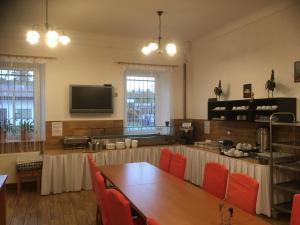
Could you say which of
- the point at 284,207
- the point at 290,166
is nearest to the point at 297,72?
the point at 290,166

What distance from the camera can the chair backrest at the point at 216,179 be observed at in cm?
266

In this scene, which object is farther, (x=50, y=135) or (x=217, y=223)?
(x=50, y=135)

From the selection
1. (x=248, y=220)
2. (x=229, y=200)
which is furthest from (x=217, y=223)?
(x=229, y=200)

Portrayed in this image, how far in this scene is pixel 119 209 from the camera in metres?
1.87

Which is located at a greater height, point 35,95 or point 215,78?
point 215,78

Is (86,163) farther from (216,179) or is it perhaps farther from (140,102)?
(216,179)

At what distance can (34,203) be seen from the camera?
415 cm

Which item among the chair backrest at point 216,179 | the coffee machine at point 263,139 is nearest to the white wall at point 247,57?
the coffee machine at point 263,139

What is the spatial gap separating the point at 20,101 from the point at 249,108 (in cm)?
391

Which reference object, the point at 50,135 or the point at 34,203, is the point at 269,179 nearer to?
the point at 34,203

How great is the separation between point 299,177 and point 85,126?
3.66 m

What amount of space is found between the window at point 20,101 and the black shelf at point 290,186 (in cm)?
399

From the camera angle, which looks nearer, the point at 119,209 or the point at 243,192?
the point at 119,209

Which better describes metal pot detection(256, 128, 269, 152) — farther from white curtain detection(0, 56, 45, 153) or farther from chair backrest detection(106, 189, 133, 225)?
white curtain detection(0, 56, 45, 153)
